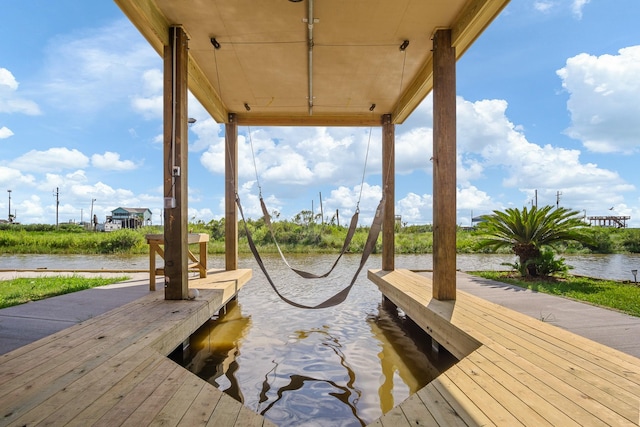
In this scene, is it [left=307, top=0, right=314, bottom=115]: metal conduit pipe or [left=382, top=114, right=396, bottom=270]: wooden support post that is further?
[left=382, top=114, right=396, bottom=270]: wooden support post

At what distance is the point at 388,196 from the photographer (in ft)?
20.6

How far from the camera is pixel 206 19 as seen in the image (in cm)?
369

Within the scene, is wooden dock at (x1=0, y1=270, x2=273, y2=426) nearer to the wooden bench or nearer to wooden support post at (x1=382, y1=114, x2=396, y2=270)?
the wooden bench

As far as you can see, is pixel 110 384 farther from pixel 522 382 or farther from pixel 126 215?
pixel 126 215

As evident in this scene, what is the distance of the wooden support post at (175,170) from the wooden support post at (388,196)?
10.8 feet

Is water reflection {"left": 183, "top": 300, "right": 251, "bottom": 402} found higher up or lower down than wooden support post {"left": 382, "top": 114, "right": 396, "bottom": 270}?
lower down

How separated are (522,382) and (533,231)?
4.96 m

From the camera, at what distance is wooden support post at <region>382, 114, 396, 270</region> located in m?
6.29

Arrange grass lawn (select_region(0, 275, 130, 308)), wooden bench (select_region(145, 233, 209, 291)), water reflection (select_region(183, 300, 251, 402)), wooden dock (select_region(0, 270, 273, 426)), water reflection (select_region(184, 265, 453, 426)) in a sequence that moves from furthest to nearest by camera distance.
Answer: grass lawn (select_region(0, 275, 130, 308)), wooden bench (select_region(145, 233, 209, 291)), water reflection (select_region(183, 300, 251, 402)), water reflection (select_region(184, 265, 453, 426)), wooden dock (select_region(0, 270, 273, 426))

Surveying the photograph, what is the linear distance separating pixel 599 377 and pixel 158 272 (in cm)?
424

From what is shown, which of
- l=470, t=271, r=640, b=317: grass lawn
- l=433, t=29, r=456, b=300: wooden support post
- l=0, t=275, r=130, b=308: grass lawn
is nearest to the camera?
l=433, t=29, r=456, b=300: wooden support post

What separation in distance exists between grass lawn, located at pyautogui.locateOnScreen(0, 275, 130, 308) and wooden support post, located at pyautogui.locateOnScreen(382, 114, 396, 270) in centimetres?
407

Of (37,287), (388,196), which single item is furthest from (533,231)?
(37,287)

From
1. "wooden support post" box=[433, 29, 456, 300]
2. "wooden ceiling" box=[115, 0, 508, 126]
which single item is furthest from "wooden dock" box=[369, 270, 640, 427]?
"wooden ceiling" box=[115, 0, 508, 126]
